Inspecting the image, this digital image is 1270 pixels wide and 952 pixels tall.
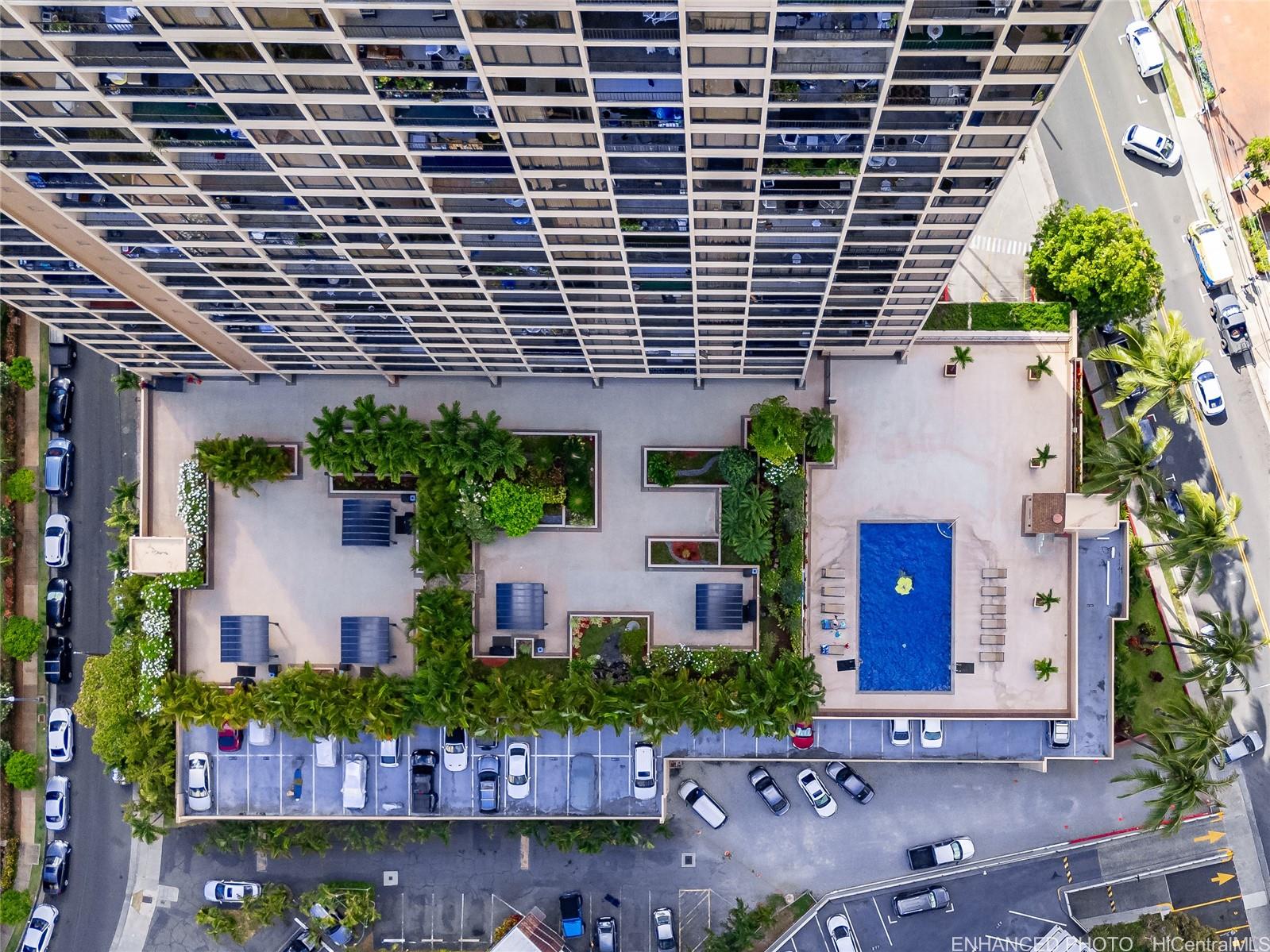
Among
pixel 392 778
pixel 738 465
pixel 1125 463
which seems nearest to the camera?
pixel 1125 463

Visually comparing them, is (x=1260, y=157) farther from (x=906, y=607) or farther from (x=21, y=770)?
(x=21, y=770)

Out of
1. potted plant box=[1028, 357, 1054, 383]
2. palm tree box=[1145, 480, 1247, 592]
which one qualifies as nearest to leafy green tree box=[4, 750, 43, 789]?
potted plant box=[1028, 357, 1054, 383]

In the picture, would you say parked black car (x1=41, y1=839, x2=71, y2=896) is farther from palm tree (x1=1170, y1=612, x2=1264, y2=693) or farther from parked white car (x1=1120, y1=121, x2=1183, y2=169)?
parked white car (x1=1120, y1=121, x2=1183, y2=169)

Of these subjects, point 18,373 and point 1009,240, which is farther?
point 1009,240

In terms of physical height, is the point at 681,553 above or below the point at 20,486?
below

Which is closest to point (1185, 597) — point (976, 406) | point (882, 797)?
point (976, 406)

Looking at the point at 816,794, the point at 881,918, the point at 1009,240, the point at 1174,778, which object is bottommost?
the point at 881,918

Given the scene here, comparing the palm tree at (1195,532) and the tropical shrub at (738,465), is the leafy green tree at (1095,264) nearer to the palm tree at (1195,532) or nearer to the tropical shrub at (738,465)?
the palm tree at (1195,532)

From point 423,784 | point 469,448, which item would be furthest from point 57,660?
point 469,448
